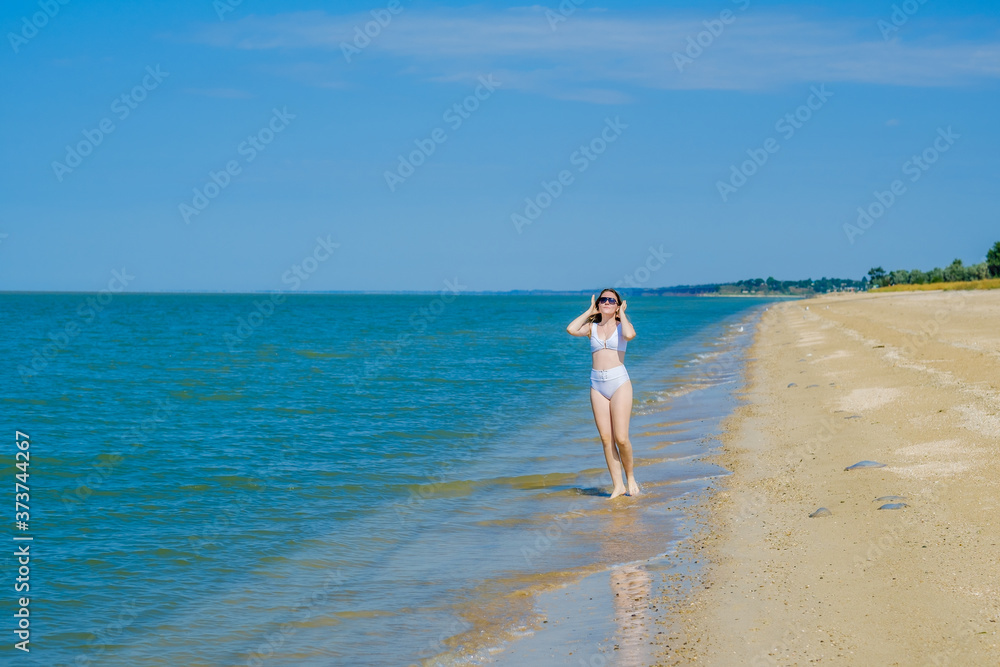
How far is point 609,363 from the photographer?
10273mm

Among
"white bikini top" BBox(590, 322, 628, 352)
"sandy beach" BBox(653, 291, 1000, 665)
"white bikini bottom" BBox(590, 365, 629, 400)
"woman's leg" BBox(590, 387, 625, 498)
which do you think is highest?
"white bikini top" BBox(590, 322, 628, 352)

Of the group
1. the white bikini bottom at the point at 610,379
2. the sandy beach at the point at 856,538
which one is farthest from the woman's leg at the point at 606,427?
the sandy beach at the point at 856,538

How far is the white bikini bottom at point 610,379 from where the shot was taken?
10273mm

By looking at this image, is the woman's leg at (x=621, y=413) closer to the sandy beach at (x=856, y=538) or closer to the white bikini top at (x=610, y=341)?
the white bikini top at (x=610, y=341)

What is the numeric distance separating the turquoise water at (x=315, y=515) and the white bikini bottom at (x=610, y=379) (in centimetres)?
145

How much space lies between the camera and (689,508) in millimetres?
9977

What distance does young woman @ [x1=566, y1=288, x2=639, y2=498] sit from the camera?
10.0m

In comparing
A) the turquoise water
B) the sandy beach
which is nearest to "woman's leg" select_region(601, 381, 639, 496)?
the turquoise water

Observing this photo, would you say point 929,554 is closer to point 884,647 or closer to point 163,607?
point 884,647

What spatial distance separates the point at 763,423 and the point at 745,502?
20.3 feet

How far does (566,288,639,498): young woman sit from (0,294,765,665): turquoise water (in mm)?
987

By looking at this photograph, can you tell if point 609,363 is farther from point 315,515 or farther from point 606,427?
point 315,515

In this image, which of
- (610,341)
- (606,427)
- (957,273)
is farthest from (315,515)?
(957,273)

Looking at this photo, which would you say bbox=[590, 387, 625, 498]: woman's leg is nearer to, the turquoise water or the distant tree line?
the turquoise water
